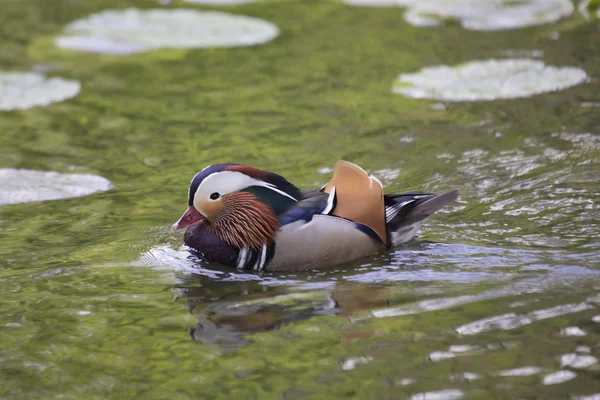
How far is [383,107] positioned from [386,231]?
304cm

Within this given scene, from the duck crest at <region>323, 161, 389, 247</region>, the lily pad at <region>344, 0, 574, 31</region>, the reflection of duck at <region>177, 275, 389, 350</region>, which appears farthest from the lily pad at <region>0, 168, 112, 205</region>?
the lily pad at <region>344, 0, 574, 31</region>

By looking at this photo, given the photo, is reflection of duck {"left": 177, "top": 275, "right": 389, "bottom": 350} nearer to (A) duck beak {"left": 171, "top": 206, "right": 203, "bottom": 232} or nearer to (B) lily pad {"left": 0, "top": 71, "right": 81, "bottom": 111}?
(A) duck beak {"left": 171, "top": 206, "right": 203, "bottom": 232}

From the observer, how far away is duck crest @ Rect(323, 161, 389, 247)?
15.2ft

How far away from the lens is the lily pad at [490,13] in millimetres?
9586

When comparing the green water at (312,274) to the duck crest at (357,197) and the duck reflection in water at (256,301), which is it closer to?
the duck reflection in water at (256,301)

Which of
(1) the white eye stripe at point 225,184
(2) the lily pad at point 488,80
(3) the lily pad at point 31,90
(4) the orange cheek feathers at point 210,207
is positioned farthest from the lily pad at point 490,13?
(4) the orange cheek feathers at point 210,207

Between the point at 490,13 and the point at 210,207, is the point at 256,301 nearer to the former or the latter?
the point at 210,207

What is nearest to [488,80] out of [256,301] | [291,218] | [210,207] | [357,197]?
[357,197]

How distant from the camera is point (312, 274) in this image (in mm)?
4586

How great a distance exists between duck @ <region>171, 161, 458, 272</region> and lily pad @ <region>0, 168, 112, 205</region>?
155cm

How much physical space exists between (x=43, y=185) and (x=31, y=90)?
217 centimetres

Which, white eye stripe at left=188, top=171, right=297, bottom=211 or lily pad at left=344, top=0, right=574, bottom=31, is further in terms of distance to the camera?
lily pad at left=344, top=0, right=574, bottom=31

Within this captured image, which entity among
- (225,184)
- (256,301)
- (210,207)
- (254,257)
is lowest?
(256,301)

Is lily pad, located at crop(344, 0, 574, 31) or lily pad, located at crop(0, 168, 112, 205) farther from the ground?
lily pad, located at crop(344, 0, 574, 31)
